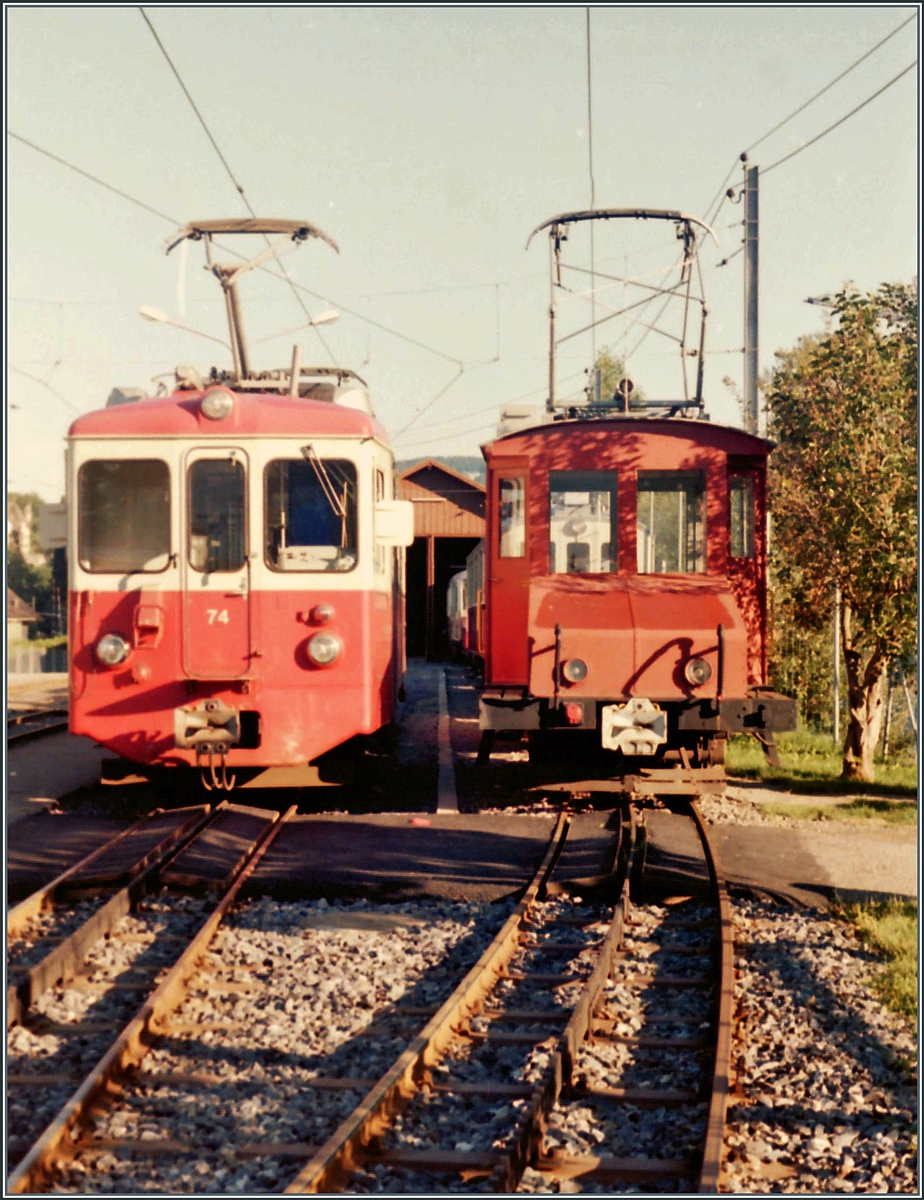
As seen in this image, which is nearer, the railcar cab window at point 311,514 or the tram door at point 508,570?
the railcar cab window at point 311,514

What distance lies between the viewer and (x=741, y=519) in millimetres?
11398

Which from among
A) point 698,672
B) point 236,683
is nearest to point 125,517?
point 236,683

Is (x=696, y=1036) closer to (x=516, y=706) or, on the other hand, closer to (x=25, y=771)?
(x=516, y=706)

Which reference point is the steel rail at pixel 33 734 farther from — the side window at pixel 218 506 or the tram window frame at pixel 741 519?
the tram window frame at pixel 741 519

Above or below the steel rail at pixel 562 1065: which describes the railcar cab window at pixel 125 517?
above

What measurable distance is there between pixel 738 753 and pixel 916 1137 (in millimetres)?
11260

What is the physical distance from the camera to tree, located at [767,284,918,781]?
1183 centimetres

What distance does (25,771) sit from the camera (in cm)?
1416

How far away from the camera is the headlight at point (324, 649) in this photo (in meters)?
9.76

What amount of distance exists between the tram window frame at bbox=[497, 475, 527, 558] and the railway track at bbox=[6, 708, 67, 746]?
8237mm

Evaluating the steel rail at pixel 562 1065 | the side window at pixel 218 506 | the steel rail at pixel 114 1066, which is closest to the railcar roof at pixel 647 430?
the side window at pixel 218 506

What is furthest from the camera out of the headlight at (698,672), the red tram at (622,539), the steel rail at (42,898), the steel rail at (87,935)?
the red tram at (622,539)

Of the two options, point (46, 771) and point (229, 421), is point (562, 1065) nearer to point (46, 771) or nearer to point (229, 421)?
point (229, 421)

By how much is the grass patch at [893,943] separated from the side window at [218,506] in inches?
201
